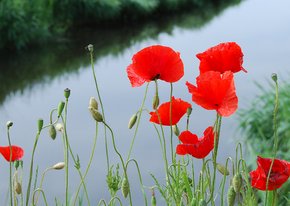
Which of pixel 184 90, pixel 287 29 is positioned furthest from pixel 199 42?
pixel 184 90

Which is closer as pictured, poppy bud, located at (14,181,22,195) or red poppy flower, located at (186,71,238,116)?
red poppy flower, located at (186,71,238,116)

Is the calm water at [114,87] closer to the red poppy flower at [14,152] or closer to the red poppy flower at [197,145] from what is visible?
the red poppy flower at [14,152]

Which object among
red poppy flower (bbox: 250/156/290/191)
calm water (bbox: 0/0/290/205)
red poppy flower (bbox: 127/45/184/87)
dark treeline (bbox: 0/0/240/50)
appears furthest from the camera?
dark treeline (bbox: 0/0/240/50)

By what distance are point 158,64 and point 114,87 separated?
7.73m

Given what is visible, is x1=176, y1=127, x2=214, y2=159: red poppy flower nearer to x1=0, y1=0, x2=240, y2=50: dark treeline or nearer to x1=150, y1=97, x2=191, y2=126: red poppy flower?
x1=150, y1=97, x2=191, y2=126: red poppy flower

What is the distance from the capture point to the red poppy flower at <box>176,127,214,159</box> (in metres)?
1.28

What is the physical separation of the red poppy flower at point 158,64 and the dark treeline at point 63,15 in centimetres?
1093

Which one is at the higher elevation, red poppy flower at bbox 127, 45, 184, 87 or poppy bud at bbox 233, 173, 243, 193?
red poppy flower at bbox 127, 45, 184, 87

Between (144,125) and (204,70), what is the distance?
5.19 m

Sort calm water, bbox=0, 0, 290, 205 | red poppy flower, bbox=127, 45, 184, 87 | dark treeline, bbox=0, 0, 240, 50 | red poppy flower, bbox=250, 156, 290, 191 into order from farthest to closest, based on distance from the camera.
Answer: dark treeline, bbox=0, 0, 240, 50
calm water, bbox=0, 0, 290, 205
red poppy flower, bbox=127, 45, 184, 87
red poppy flower, bbox=250, 156, 290, 191

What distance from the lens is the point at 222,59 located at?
133 centimetres

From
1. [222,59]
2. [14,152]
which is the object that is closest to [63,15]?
[14,152]

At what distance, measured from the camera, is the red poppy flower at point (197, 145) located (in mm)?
1284

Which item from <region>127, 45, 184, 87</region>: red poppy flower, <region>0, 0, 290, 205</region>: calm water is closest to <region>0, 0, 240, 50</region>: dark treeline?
<region>0, 0, 290, 205</region>: calm water
